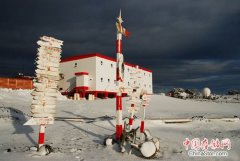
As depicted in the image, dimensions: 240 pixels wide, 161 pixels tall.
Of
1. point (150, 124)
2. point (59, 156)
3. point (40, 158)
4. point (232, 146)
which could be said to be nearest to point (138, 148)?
point (59, 156)

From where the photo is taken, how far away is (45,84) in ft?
35.1

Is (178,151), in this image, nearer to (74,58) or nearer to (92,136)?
(92,136)

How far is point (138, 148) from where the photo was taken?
998 centimetres

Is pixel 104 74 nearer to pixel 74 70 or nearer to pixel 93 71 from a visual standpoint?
pixel 93 71

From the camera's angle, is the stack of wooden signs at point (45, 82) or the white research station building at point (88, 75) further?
the white research station building at point (88, 75)

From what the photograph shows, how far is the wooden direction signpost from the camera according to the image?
34.3 feet

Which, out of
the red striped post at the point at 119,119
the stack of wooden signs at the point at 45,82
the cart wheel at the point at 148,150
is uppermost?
the stack of wooden signs at the point at 45,82

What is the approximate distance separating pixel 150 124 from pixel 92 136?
625cm

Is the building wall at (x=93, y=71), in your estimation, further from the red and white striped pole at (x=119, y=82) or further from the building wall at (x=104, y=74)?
the red and white striped pole at (x=119, y=82)

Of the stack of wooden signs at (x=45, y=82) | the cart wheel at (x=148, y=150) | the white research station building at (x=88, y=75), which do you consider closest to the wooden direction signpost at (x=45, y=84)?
the stack of wooden signs at (x=45, y=82)

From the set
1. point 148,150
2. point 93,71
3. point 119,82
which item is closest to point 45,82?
point 119,82

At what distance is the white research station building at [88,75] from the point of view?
49188 millimetres

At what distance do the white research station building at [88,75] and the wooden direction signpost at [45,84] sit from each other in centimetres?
3611

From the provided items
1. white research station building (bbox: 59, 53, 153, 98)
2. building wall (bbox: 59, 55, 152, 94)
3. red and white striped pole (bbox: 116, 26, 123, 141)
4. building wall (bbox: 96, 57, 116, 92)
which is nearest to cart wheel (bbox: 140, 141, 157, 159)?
red and white striped pole (bbox: 116, 26, 123, 141)
